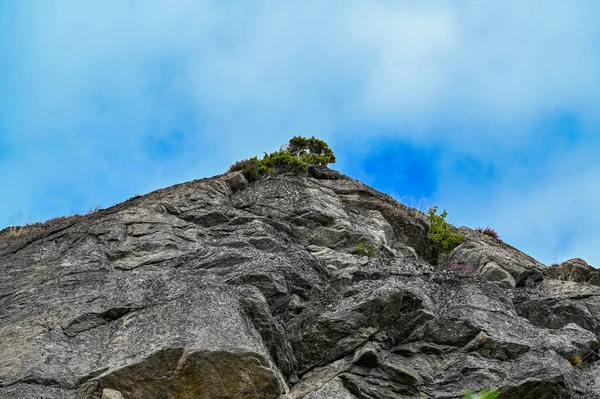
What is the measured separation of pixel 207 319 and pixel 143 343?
4.18ft

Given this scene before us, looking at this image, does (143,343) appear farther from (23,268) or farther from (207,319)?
(23,268)

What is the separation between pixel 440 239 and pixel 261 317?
40.0 ft

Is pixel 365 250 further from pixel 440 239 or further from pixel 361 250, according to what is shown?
pixel 440 239

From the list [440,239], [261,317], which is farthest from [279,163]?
[261,317]

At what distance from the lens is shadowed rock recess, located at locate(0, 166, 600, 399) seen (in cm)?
1263

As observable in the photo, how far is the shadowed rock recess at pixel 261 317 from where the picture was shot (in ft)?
41.4

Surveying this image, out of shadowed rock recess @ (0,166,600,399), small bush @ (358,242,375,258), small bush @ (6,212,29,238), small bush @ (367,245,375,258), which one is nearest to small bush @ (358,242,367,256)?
small bush @ (358,242,375,258)

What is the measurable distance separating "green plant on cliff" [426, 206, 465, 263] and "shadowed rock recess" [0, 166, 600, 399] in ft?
10.7

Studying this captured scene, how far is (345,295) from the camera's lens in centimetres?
1598

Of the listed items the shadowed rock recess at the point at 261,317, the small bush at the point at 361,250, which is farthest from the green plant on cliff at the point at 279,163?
the small bush at the point at 361,250

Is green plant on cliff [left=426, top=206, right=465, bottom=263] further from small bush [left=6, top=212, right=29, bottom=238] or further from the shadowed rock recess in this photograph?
small bush [left=6, top=212, right=29, bottom=238]

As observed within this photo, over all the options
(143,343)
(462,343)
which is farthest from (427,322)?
(143,343)

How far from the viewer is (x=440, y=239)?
984 inches

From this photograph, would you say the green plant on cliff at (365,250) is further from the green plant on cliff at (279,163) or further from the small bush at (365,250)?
the green plant on cliff at (279,163)
